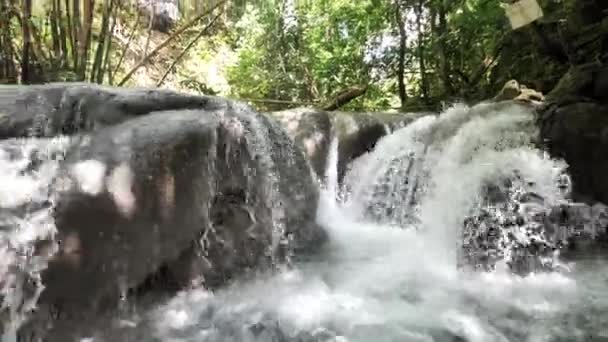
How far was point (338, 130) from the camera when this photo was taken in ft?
24.0

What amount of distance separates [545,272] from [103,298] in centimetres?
331

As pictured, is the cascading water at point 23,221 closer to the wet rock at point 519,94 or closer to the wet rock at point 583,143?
the wet rock at point 583,143

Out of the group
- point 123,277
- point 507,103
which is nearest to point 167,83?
point 507,103

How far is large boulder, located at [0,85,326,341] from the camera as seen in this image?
3303 mm

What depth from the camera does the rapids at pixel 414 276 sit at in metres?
3.27

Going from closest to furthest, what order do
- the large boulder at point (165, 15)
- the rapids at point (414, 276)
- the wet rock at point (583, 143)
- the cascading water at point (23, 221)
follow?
1. the cascading water at point (23, 221)
2. the rapids at point (414, 276)
3. the wet rock at point (583, 143)
4. the large boulder at point (165, 15)

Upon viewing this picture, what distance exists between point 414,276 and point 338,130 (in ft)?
10.4

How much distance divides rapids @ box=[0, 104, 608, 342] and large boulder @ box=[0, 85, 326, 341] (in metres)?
0.20

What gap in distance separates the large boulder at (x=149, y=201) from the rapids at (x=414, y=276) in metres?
0.20

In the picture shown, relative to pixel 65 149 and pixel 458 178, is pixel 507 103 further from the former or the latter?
pixel 65 149

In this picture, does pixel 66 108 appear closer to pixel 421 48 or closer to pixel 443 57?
pixel 443 57

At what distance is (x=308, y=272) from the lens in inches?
183

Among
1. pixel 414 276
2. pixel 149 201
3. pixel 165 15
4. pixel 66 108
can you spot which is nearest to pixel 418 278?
pixel 414 276

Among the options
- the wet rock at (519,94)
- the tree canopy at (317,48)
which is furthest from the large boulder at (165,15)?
the wet rock at (519,94)
